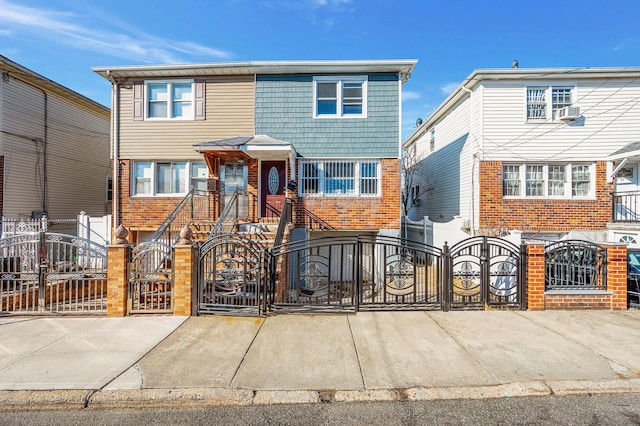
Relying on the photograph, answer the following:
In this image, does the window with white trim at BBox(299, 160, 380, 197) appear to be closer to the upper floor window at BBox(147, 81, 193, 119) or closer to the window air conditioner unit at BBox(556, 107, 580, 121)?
the upper floor window at BBox(147, 81, 193, 119)

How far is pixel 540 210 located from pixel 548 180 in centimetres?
123

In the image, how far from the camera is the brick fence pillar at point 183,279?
18.4 ft

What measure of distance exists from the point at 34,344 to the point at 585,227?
15329 millimetres

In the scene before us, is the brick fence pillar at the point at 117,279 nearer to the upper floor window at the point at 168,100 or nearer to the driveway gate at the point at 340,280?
the driveway gate at the point at 340,280

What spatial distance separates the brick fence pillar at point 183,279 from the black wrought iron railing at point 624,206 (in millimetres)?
13906

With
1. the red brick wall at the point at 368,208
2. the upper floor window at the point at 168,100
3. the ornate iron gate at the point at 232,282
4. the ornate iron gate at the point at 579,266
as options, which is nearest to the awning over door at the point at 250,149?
the red brick wall at the point at 368,208

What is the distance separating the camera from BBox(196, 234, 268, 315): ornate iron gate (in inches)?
223

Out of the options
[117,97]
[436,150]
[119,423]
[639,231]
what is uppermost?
[117,97]

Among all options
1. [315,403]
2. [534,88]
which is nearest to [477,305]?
[315,403]

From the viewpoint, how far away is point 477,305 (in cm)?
600

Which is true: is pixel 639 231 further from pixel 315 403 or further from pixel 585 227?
pixel 315 403

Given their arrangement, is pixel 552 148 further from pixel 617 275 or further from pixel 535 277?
pixel 535 277

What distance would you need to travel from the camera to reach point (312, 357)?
412 centimetres

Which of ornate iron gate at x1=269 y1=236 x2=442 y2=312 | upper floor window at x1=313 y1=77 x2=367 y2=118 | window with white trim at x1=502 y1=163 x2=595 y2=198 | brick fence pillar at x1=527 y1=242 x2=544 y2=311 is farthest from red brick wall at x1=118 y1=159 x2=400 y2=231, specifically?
brick fence pillar at x1=527 y1=242 x2=544 y2=311
